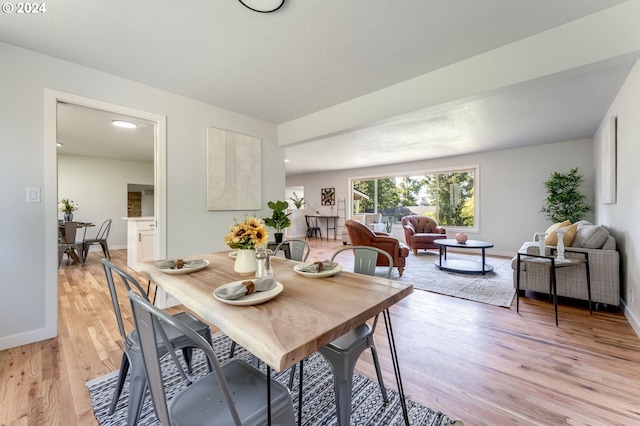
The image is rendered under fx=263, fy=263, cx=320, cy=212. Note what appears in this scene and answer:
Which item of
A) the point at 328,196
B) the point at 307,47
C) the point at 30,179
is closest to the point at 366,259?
the point at 307,47

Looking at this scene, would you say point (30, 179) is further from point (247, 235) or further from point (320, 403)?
point (320, 403)

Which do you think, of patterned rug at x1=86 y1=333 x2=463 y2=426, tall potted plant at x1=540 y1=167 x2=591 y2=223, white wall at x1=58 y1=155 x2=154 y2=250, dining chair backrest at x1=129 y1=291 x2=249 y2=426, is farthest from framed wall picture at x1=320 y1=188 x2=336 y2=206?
dining chair backrest at x1=129 y1=291 x2=249 y2=426

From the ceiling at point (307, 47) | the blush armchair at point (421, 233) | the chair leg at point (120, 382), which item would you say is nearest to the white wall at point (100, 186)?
the ceiling at point (307, 47)

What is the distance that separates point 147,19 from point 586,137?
22.6ft

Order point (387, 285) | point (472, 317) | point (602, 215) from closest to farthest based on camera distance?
point (387, 285)
point (472, 317)
point (602, 215)

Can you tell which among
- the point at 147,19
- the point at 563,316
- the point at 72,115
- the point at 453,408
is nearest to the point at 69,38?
the point at 147,19

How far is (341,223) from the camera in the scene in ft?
29.2

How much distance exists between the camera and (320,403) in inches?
59.7

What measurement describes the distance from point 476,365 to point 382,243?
240cm

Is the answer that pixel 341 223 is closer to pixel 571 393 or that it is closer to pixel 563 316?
pixel 563 316

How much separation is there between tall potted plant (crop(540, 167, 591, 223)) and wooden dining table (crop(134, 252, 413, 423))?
18.3ft

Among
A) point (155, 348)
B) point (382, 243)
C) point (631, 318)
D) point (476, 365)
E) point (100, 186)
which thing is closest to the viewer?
point (155, 348)

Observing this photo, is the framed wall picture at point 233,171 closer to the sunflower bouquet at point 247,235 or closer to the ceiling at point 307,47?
the ceiling at point 307,47

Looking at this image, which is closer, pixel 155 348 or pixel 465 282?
pixel 155 348
